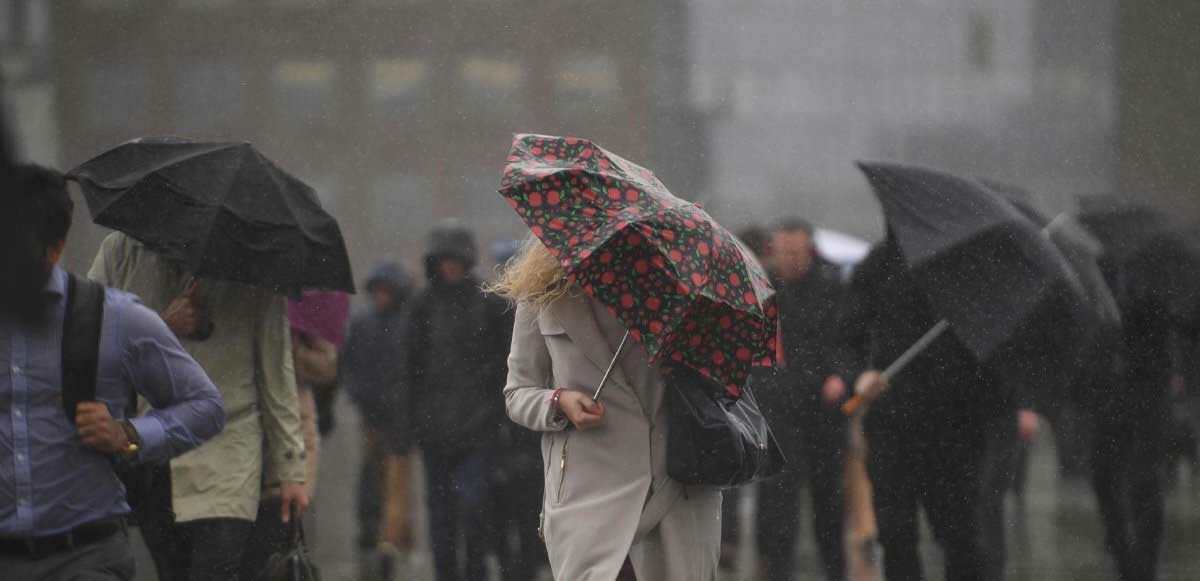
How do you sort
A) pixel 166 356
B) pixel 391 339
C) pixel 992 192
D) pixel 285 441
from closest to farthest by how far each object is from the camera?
pixel 166 356, pixel 285 441, pixel 992 192, pixel 391 339

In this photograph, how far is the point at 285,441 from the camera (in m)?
5.49

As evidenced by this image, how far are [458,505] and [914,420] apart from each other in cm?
212

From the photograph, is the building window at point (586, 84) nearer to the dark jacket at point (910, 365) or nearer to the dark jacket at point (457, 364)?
the dark jacket at point (457, 364)

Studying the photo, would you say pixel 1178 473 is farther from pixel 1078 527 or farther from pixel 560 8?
pixel 560 8

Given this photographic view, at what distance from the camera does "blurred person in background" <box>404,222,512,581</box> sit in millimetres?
6766

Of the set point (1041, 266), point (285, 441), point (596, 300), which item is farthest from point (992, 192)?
point (285, 441)

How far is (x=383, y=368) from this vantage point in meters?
6.93

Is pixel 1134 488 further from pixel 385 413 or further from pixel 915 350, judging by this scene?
pixel 385 413

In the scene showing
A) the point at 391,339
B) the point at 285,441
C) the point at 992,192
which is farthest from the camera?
the point at 391,339

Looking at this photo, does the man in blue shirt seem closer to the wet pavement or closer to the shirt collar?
the shirt collar

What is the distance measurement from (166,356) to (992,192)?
351 cm

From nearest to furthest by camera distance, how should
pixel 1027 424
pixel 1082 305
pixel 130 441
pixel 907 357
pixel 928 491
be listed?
pixel 130 441
pixel 1082 305
pixel 928 491
pixel 907 357
pixel 1027 424

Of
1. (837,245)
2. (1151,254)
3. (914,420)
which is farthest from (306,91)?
(1151,254)

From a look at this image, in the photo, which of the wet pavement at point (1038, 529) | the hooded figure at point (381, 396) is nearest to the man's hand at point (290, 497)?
the wet pavement at point (1038, 529)
